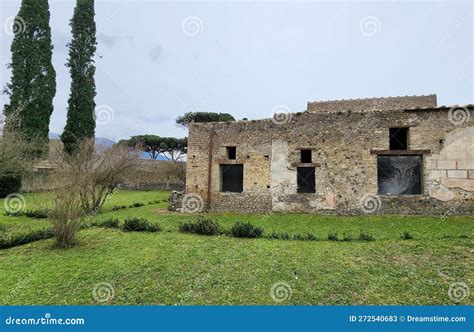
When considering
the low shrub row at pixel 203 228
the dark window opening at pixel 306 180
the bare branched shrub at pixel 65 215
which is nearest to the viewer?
the bare branched shrub at pixel 65 215

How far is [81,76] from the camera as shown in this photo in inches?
1067

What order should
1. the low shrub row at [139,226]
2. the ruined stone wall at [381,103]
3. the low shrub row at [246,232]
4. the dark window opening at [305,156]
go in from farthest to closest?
the ruined stone wall at [381,103]
the dark window opening at [305,156]
the low shrub row at [139,226]
the low shrub row at [246,232]

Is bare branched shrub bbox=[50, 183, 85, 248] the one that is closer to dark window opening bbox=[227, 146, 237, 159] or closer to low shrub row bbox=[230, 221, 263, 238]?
low shrub row bbox=[230, 221, 263, 238]

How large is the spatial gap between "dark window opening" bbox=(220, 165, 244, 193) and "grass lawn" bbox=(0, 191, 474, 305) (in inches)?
236

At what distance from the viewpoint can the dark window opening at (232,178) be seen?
15.3m

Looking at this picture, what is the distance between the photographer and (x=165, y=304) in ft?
15.8
